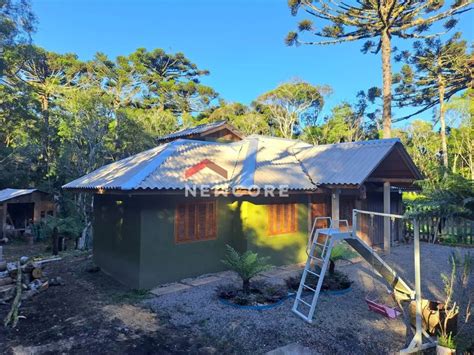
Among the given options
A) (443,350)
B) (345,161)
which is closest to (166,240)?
(443,350)

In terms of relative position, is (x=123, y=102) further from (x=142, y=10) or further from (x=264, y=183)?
(x=264, y=183)

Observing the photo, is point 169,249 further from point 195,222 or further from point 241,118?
point 241,118

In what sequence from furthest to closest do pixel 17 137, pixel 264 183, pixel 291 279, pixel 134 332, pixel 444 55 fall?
pixel 444 55 < pixel 17 137 < pixel 264 183 < pixel 291 279 < pixel 134 332

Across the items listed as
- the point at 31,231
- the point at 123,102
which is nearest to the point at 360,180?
the point at 31,231

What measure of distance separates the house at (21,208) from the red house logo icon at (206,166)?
13.7 m

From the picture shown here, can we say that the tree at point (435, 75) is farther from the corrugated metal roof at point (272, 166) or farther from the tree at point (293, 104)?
the corrugated metal roof at point (272, 166)

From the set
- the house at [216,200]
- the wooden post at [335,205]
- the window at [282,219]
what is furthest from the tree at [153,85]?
the wooden post at [335,205]

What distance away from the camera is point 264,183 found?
9.96m

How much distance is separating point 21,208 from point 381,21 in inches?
1020

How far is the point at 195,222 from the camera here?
9.35 metres

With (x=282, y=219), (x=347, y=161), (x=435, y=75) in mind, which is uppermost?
(x=435, y=75)

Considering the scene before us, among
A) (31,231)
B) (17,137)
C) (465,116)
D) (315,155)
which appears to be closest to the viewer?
(315,155)

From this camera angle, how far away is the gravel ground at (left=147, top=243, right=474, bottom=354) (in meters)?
5.29

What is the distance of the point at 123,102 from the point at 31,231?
16.8 metres
